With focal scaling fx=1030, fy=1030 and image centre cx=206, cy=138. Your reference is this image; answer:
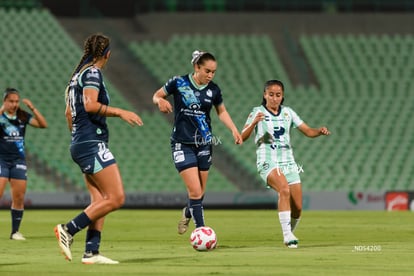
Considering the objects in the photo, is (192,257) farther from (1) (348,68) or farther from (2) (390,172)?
(1) (348,68)

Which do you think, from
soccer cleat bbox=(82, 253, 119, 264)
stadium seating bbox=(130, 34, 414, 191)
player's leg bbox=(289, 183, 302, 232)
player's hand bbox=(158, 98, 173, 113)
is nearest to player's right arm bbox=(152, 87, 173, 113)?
player's hand bbox=(158, 98, 173, 113)

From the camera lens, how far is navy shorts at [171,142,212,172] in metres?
13.9

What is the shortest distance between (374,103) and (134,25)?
1000cm

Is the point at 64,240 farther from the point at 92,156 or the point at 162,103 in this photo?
the point at 162,103

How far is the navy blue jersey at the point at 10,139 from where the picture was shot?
17.2 meters

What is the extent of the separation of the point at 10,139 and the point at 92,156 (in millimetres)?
6770

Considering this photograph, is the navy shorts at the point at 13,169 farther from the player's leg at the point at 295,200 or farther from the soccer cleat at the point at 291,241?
the soccer cleat at the point at 291,241

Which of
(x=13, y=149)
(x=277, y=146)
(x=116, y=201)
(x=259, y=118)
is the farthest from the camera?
(x=13, y=149)

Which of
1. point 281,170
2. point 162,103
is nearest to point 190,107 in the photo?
point 162,103

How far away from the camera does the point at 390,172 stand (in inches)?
1313

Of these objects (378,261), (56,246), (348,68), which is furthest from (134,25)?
(378,261)

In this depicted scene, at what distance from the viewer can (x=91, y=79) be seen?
35.3 feet

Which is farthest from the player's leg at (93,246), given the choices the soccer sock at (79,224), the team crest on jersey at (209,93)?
the team crest on jersey at (209,93)

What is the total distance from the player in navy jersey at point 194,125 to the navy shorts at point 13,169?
13.3ft
